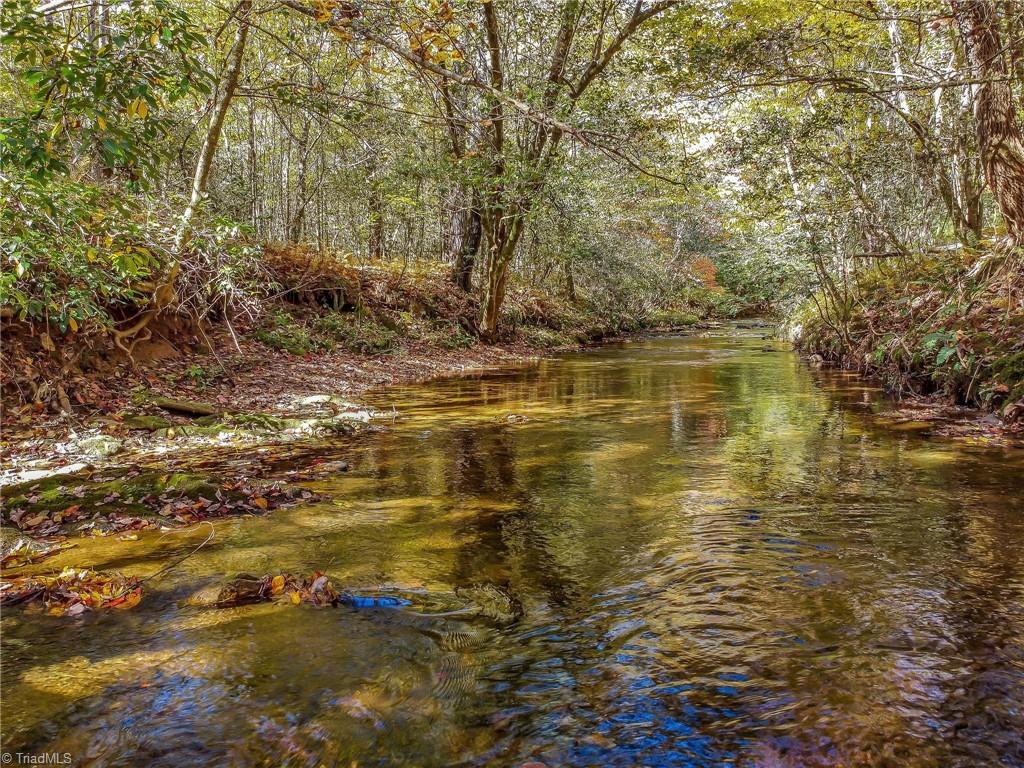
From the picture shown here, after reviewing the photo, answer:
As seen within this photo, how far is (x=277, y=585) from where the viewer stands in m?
3.59

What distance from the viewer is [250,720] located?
8.08 feet

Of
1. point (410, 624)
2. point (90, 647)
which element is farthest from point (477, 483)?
point (90, 647)

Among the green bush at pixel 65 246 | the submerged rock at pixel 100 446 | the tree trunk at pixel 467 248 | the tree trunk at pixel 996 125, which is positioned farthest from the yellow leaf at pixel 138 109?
the tree trunk at pixel 467 248

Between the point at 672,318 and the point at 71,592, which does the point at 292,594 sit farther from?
the point at 672,318

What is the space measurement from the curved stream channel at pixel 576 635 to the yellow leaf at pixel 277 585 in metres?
0.12

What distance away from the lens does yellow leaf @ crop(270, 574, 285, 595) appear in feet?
11.6

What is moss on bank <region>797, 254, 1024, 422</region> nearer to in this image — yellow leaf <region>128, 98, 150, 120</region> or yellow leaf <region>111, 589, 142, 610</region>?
yellow leaf <region>111, 589, 142, 610</region>

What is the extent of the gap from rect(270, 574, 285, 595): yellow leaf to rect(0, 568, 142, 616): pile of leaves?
704mm

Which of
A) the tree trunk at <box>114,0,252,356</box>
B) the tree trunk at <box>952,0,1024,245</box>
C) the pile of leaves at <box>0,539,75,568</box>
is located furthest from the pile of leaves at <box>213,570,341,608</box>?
the tree trunk at <box>952,0,1024,245</box>

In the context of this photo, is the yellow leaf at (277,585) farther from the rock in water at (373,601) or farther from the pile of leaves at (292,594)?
the rock in water at (373,601)

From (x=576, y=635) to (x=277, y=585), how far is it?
5.79 ft

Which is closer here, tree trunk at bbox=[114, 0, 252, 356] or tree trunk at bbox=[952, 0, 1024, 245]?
tree trunk at bbox=[114, 0, 252, 356]

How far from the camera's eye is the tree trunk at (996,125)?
920 cm

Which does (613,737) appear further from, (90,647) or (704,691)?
(90,647)
